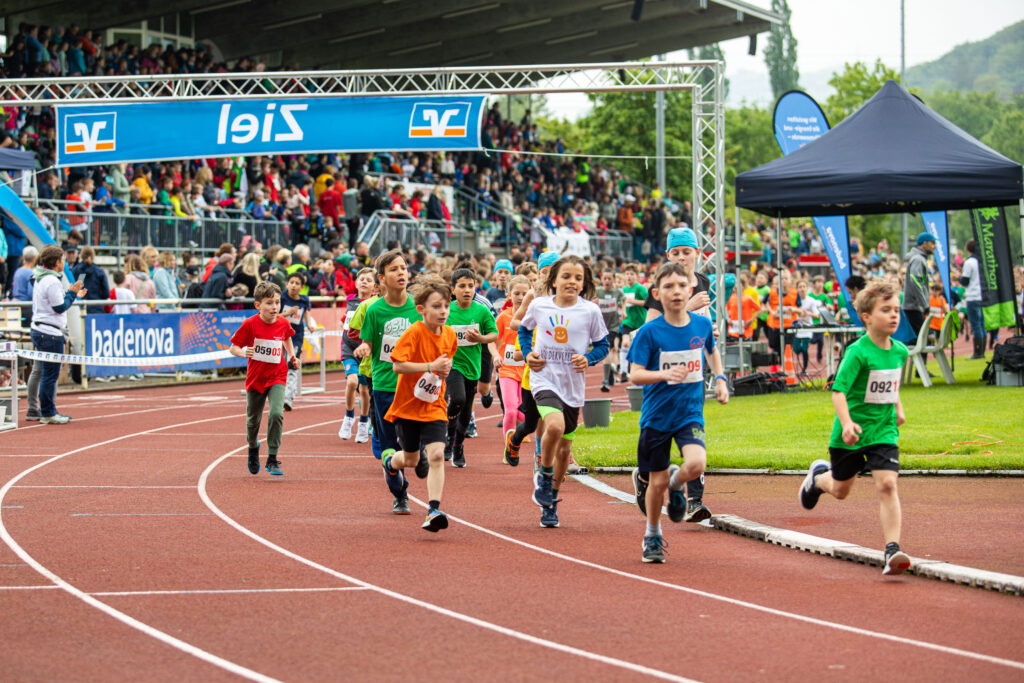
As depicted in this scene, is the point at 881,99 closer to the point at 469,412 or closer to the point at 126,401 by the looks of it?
the point at 469,412

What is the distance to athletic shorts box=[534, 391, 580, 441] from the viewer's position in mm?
9172

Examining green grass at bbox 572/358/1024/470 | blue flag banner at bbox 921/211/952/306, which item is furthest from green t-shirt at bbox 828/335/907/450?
blue flag banner at bbox 921/211/952/306

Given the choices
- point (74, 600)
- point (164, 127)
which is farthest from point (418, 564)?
point (164, 127)

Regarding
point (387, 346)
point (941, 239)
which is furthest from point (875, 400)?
point (941, 239)

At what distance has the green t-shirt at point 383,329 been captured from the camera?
32.1 ft

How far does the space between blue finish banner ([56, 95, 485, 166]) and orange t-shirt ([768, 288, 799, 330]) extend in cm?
824

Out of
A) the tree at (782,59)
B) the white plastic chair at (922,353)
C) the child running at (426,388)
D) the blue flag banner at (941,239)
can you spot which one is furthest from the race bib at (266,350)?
the tree at (782,59)

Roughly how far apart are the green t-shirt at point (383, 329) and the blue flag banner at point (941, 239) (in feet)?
50.1

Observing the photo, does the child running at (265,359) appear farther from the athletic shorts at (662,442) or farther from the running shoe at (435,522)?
the athletic shorts at (662,442)

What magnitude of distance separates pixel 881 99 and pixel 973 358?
30.3ft

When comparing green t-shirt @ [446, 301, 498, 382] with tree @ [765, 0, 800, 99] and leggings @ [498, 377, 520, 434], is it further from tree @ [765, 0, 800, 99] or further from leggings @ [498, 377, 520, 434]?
tree @ [765, 0, 800, 99]

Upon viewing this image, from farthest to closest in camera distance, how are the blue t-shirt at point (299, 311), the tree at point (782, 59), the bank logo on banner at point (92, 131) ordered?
the tree at point (782, 59) → the bank logo on banner at point (92, 131) → the blue t-shirt at point (299, 311)

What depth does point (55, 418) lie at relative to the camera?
1664cm

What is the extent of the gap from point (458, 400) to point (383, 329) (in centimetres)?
166
